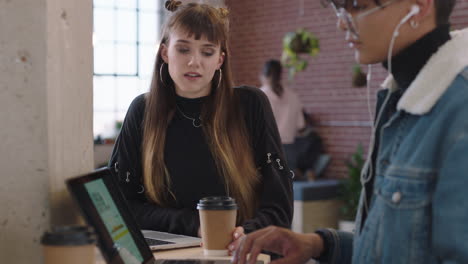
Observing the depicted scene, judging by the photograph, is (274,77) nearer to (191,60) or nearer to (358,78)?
(358,78)

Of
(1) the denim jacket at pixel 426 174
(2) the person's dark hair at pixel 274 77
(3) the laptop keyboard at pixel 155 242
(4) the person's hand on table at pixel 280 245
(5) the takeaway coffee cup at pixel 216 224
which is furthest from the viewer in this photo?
(2) the person's dark hair at pixel 274 77

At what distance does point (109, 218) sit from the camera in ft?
4.96

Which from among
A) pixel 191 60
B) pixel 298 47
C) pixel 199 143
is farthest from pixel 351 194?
pixel 191 60

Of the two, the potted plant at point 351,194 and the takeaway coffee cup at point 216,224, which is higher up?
the takeaway coffee cup at point 216,224

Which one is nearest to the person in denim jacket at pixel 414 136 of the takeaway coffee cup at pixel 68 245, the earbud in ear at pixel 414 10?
the earbud in ear at pixel 414 10

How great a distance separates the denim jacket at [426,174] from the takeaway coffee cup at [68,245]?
21.9 inches

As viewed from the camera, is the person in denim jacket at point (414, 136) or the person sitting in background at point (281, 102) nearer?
the person in denim jacket at point (414, 136)

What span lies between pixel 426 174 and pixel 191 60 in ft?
4.01

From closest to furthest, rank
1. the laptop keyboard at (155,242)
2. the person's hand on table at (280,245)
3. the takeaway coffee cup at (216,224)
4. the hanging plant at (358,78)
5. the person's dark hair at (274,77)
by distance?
the person's hand on table at (280,245) < the takeaway coffee cup at (216,224) < the laptop keyboard at (155,242) < the hanging plant at (358,78) < the person's dark hair at (274,77)

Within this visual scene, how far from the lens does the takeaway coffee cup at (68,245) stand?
1.26 meters

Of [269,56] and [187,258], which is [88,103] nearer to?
[187,258]

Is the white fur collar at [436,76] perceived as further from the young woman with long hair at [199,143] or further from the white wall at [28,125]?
the young woman with long hair at [199,143]

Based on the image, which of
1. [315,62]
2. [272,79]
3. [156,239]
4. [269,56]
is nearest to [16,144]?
[156,239]

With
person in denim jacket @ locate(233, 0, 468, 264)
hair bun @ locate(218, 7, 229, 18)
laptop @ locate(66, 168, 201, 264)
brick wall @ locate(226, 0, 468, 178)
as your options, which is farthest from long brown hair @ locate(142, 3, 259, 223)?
brick wall @ locate(226, 0, 468, 178)
